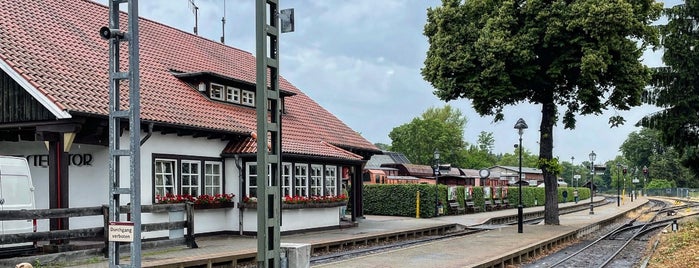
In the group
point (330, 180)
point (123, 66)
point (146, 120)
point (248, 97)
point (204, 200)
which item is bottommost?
point (204, 200)

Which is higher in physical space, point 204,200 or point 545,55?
point 545,55

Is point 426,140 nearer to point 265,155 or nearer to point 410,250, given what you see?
point 410,250

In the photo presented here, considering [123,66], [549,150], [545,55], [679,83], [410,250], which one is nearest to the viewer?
[410,250]

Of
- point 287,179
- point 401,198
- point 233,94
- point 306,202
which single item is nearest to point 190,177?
point 287,179

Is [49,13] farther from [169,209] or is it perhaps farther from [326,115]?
[326,115]

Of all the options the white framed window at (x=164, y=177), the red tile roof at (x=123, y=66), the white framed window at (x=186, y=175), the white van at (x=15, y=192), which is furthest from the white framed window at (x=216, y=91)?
the white van at (x=15, y=192)

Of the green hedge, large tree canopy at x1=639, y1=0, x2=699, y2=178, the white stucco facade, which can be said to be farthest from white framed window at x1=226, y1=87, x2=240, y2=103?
large tree canopy at x1=639, y1=0, x2=699, y2=178

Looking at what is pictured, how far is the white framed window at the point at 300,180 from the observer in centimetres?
2188

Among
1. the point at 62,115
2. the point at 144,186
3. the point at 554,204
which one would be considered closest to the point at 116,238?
the point at 62,115

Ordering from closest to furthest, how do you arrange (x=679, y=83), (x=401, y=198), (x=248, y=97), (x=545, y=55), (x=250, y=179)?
(x=250, y=179) < (x=248, y=97) < (x=545, y=55) < (x=679, y=83) < (x=401, y=198)

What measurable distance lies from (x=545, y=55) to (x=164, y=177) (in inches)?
588

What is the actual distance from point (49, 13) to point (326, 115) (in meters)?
13.2

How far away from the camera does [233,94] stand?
2295 cm

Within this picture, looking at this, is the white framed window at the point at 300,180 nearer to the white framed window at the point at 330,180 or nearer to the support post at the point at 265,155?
the white framed window at the point at 330,180
